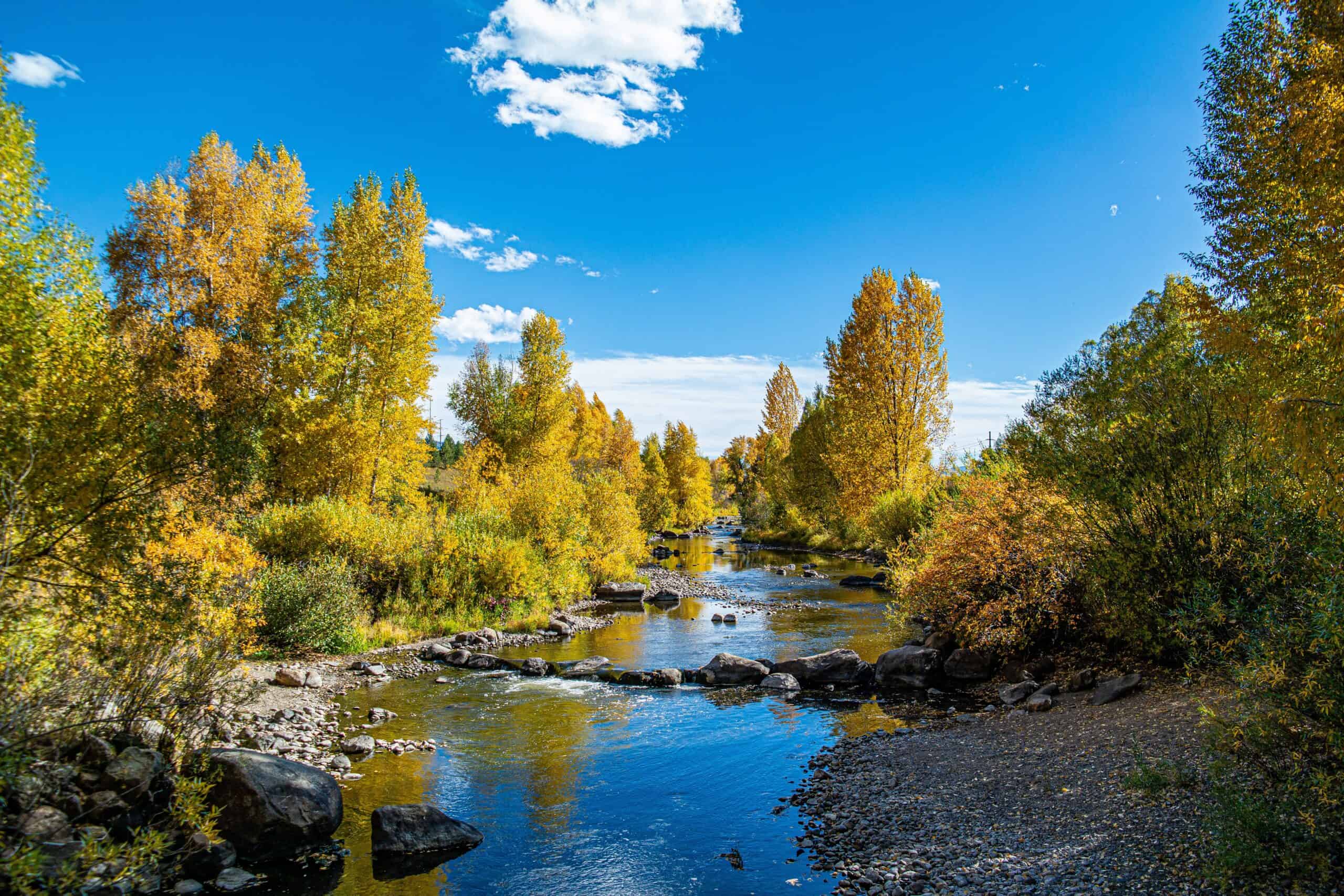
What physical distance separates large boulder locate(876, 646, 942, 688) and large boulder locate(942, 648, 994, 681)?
0.27 metres

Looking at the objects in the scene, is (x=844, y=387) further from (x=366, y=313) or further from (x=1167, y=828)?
(x=1167, y=828)

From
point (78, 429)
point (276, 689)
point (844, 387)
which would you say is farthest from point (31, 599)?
point (844, 387)

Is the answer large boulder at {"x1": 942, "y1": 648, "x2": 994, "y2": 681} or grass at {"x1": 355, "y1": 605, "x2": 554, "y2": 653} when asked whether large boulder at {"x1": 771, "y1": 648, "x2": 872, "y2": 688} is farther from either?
grass at {"x1": 355, "y1": 605, "x2": 554, "y2": 653}

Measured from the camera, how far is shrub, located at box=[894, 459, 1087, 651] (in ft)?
42.9

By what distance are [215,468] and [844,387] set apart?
32.1 m

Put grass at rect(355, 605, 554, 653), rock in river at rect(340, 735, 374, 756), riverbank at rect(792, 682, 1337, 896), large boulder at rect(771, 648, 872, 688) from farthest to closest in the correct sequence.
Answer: grass at rect(355, 605, 554, 653), large boulder at rect(771, 648, 872, 688), rock in river at rect(340, 735, 374, 756), riverbank at rect(792, 682, 1337, 896)

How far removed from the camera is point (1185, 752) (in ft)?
24.1

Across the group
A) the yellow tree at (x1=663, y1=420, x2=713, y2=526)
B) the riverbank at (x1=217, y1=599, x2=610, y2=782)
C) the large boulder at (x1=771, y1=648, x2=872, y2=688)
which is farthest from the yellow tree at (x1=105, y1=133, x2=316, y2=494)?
the yellow tree at (x1=663, y1=420, x2=713, y2=526)

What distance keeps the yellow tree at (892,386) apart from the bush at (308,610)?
2580 cm

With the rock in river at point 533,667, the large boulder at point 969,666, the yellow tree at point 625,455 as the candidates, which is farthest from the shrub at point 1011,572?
the yellow tree at point 625,455

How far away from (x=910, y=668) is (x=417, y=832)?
1084cm

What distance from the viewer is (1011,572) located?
13.7 metres

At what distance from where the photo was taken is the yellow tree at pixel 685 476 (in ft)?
216

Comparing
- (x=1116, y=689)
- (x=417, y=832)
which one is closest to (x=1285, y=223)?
(x=1116, y=689)
